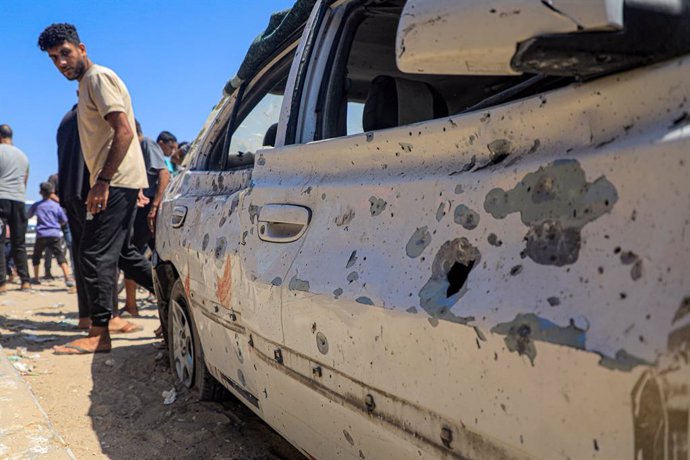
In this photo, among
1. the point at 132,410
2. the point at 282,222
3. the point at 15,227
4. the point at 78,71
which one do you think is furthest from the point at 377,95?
the point at 15,227

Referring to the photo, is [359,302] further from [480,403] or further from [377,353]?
[480,403]

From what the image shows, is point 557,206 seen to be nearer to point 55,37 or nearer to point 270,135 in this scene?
point 270,135

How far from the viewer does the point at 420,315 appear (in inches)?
45.0

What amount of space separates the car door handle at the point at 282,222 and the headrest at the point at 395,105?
1.37 feet

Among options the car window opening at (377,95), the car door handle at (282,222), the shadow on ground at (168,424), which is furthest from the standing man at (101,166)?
the car door handle at (282,222)

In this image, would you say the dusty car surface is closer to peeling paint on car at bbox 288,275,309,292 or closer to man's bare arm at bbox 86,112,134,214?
peeling paint on car at bbox 288,275,309,292

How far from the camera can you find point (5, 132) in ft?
25.0

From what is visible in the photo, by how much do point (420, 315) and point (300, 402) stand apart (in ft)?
2.14

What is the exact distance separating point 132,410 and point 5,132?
6109 mm

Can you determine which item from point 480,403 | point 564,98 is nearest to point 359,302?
point 480,403

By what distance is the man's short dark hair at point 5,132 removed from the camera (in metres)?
7.58

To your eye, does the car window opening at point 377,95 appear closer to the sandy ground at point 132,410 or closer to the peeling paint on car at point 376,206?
the peeling paint on car at point 376,206

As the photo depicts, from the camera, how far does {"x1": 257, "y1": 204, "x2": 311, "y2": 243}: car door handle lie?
168 centimetres

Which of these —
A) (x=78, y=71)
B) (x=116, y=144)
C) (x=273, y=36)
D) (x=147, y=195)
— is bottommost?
(x=147, y=195)
